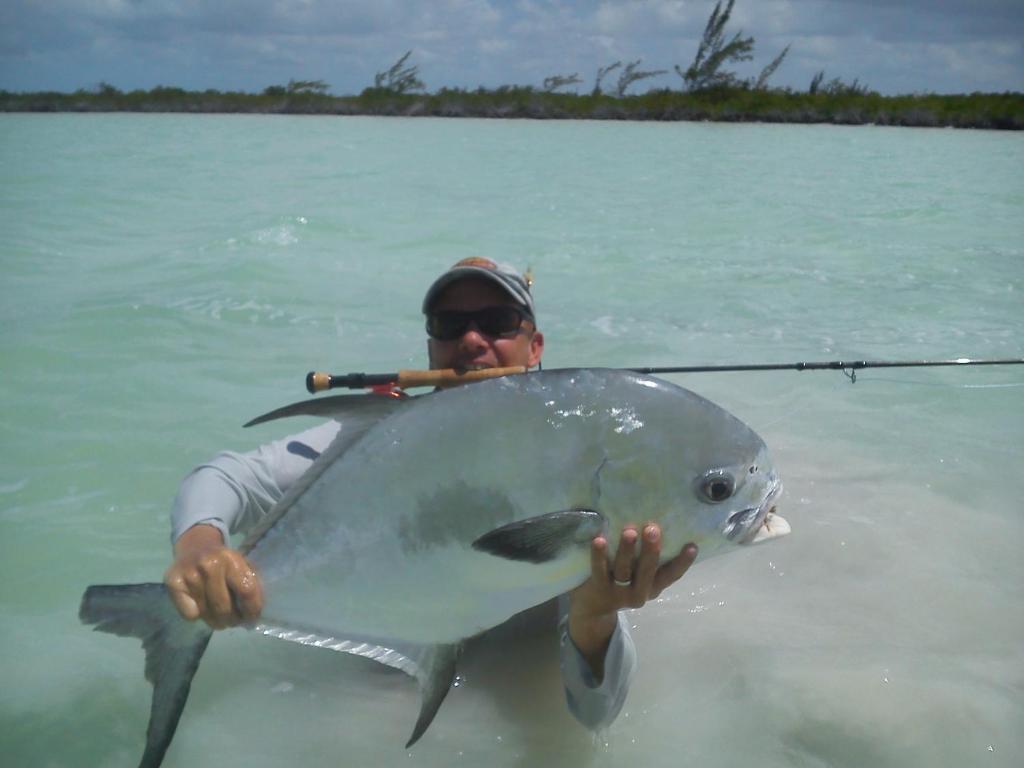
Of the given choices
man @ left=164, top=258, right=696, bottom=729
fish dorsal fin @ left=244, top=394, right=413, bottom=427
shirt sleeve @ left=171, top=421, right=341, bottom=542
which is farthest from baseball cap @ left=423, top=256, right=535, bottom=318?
fish dorsal fin @ left=244, top=394, right=413, bottom=427

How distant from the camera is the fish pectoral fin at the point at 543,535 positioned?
142cm

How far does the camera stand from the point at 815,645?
8.61 feet

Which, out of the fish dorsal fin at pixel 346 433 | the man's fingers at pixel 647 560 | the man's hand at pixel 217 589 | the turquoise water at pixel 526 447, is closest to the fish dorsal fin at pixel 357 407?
the fish dorsal fin at pixel 346 433

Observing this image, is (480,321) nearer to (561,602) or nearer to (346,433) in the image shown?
(561,602)

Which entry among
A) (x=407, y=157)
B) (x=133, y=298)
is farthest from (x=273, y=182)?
(x=133, y=298)

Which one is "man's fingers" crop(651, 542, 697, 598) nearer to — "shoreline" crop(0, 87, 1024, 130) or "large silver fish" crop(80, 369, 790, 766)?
"large silver fish" crop(80, 369, 790, 766)

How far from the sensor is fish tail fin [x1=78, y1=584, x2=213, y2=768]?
1.56m

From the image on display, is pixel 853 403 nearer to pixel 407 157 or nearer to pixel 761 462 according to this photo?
pixel 761 462

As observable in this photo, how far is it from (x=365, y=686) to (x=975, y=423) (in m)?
3.63

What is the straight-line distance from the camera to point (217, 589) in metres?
1.54

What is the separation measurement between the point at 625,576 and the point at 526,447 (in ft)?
0.99

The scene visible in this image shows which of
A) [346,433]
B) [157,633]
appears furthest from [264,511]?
[346,433]

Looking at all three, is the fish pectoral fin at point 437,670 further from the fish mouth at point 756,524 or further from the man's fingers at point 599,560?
the fish mouth at point 756,524

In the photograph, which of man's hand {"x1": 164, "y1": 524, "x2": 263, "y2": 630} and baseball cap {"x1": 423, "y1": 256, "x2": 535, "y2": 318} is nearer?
man's hand {"x1": 164, "y1": 524, "x2": 263, "y2": 630}
